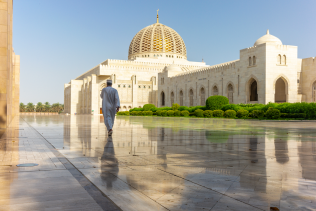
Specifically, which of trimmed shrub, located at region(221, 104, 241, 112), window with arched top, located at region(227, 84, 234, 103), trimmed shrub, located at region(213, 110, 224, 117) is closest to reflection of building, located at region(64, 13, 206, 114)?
window with arched top, located at region(227, 84, 234, 103)

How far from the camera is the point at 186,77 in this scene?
43.2 m

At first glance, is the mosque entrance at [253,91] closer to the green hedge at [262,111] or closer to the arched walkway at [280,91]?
the arched walkway at [280,91]

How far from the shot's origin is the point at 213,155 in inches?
176

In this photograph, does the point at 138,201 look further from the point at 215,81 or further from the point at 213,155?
the point at 215,81

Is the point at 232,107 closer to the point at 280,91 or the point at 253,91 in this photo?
the point at 253,91

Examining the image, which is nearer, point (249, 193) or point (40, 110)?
point (249, 193)

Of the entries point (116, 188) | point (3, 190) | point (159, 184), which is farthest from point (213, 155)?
point (3, 190)

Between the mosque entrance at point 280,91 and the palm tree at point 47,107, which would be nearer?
the mosque entrance at point 280,91

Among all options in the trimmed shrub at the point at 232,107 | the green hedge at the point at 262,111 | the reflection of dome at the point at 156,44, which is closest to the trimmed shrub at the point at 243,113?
the green hedge at the point at 262,111

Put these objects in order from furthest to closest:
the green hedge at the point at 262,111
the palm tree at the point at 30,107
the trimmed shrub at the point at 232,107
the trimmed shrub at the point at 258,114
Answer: the palm tree at the point at 30,107 → the trimmed shrub at the point at 232,107 → the trimmed shrub at the point at 258,114 → the green hedge at the point at 262,111

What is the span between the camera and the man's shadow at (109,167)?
9.57 ft

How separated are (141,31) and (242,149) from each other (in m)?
64.8

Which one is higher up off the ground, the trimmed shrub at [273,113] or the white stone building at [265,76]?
the white stone building at [265,76]

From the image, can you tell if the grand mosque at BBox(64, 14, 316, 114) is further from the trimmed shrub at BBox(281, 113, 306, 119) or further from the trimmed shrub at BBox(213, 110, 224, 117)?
the trimmed shrub at BBox(281, 113, 306, 119)
